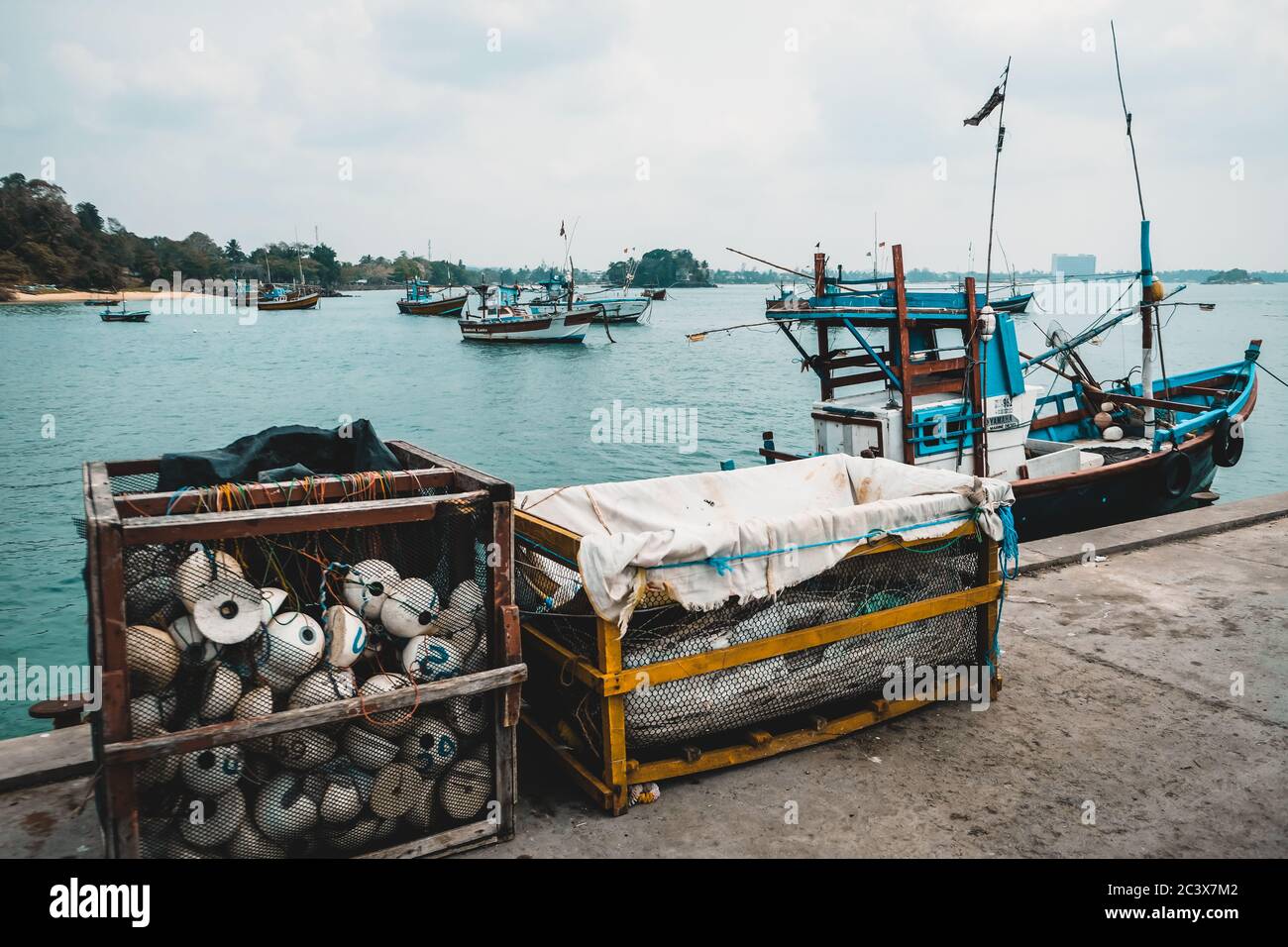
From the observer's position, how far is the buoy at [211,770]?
137 inches

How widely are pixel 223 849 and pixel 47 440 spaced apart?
30.6m

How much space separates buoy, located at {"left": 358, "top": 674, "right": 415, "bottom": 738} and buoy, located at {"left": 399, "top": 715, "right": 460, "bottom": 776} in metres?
0.05

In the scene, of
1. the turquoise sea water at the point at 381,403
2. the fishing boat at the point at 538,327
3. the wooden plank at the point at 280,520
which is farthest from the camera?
the fishing boat at the point at 538,327

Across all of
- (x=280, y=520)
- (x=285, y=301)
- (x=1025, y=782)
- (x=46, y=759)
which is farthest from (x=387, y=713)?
(x=285, y=301)

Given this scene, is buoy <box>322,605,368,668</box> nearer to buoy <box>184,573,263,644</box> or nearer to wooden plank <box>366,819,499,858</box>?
buoy <box>184,573,263,644</box>

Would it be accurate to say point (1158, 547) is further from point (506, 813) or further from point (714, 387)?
point (714, 387)

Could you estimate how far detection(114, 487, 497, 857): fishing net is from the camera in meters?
3.50

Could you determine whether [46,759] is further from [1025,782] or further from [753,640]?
[1025,782]

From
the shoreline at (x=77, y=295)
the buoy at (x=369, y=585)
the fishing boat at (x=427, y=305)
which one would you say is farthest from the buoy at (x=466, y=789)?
the shoreline at (x=77, y=295)

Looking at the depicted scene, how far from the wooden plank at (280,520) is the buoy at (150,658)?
378 mm

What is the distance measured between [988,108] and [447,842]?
965cm

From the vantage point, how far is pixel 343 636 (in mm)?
3787

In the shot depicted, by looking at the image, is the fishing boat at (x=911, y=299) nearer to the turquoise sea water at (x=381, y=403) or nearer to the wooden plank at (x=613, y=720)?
the turquoise sea water at (x=381, y=403)

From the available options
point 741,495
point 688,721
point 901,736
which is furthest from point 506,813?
point 741,495
